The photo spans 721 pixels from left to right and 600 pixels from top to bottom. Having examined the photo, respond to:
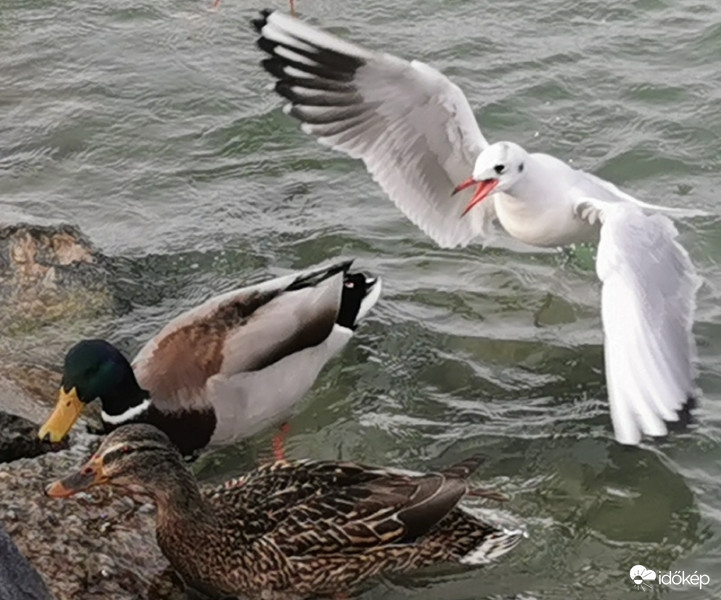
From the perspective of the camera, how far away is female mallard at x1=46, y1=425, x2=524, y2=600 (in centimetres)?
506

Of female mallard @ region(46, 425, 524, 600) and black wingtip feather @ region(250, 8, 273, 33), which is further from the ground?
black wingtip feather @ region(250, 8, 273, 33)

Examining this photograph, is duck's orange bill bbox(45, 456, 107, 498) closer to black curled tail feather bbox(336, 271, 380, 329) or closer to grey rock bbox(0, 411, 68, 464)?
grey rock bbox(0, 411, 68, 464)

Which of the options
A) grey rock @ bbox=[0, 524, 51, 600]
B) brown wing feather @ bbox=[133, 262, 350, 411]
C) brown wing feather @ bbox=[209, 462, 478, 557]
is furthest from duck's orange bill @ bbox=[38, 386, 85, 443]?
grey rock @ bbox=[0, 524, 51, 600]

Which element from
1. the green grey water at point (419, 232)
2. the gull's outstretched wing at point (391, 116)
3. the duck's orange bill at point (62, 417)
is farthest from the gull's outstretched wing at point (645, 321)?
the duck's orange bill at point (62, 417)

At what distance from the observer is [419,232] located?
8094mm

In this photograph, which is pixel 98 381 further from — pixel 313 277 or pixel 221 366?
pixel 313 277

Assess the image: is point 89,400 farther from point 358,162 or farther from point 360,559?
point 358,162

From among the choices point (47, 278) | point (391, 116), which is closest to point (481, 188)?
point (391, 116)

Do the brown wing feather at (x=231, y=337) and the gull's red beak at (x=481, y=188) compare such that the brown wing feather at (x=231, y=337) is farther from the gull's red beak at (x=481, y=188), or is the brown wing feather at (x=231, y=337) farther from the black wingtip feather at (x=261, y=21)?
the black wingtip feather at (x=261, y=21)

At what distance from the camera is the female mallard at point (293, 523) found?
199 inches

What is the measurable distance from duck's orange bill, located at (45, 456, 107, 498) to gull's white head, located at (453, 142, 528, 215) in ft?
Answer: 8.20

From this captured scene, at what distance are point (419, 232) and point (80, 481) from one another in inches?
142

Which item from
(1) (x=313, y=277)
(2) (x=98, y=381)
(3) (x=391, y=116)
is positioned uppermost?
(3) (x=391, y=116)

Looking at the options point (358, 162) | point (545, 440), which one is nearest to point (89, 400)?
point (545, 440)
